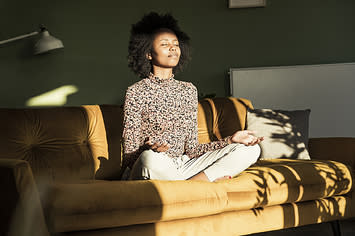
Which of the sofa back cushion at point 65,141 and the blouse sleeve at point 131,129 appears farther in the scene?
the sofa back cushion at point 65,141

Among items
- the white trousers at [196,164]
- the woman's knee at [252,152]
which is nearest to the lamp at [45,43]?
the white trousers at [196,164]

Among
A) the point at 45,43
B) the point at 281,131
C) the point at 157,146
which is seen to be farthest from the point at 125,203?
the point at 45,43

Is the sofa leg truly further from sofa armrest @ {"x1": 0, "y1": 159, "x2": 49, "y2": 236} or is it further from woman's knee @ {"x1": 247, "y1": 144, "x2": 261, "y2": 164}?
sofa armrest @ {"x1": 0, "y1": 159, "x2": 49, "y2": 236}

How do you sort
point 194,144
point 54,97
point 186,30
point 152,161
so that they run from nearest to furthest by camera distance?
point 152,161 < point 194,144 < point 54,97 < point 186,30

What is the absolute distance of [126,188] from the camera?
5.56 ft

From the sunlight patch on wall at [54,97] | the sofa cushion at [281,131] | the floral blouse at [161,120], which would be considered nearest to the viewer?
the floral blouse at [161,120]

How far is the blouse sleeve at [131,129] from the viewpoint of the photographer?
208 centimetres

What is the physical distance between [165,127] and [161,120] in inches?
1.6

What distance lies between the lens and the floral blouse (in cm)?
212

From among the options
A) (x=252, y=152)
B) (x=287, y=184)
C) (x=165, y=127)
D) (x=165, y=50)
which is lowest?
(x=287, y=184)

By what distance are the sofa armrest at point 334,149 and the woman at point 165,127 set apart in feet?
2.09

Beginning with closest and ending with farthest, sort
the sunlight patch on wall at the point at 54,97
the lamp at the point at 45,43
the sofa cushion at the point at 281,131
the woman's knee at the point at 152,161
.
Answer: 1. the woman's knee at the point at 152,161
2. the sofa cushion at the point at 281,131
3. the lamp at the point at 45,43
4. the sunlight patch on wall at the point at 54,97

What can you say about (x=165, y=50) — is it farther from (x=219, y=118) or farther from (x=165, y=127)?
(x=219, y=118)

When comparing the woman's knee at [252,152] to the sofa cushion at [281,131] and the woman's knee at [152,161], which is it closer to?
the woman's knee at [152,161]
